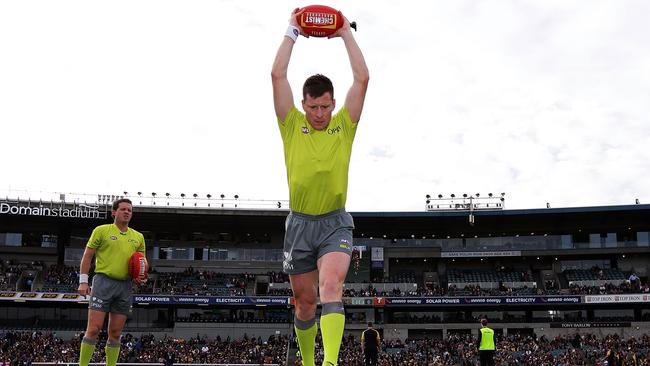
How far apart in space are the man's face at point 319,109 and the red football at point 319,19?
2.21 ft

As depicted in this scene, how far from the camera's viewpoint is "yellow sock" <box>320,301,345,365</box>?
5.25 meters

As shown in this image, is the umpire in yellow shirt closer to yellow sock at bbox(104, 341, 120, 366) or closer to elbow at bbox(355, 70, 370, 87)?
elbow at bbox(355, 70, 370, 87)

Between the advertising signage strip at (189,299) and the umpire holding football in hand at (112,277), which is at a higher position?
the umpire holding football in hand at (112,277)

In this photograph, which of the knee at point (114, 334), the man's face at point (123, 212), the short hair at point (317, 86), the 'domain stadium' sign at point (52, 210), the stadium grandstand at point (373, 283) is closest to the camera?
the short hair at point (317, 86)

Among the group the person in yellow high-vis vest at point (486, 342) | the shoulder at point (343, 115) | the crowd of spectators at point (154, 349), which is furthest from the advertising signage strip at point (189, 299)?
the shoulder at point (343, 115)

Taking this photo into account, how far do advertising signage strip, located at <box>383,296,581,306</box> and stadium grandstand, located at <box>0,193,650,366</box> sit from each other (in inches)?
A: 4.1

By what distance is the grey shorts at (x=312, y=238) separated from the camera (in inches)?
226

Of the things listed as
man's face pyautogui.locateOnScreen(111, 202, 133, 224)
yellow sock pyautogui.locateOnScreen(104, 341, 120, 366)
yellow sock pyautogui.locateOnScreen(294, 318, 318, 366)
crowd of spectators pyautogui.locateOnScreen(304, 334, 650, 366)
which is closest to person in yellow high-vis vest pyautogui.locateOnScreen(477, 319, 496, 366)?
yellow sock pyautogui.locateOnScreen(104, 341, 120, 366)

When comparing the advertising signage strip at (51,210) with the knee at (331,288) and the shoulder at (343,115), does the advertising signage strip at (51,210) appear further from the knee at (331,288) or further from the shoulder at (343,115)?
the knee at (331,288)

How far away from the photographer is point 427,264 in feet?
203

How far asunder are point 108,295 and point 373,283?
48.7m

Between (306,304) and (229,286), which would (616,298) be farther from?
(306,304)

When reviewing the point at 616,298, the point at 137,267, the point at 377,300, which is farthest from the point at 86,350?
the point at 616,298

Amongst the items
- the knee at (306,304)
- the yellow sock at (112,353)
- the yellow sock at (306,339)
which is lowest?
the yellow sock at (112,353)
